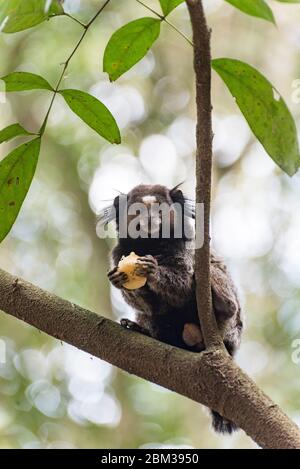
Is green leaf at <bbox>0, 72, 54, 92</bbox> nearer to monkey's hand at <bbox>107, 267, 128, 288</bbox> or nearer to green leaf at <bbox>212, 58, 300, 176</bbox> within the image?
green leaf at <bbox>212, 58, 300, 176</bbox>

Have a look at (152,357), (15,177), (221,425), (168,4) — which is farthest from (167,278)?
(168,4)

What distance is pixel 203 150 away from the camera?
1841mm

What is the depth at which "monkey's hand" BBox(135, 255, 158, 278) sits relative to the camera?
2.78 meters

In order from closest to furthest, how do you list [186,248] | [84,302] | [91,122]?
[91,122] < [186,248] < [84,302]

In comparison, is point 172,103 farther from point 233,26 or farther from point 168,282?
point 168,282

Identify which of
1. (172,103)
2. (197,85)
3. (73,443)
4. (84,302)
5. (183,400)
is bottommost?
(197,85)

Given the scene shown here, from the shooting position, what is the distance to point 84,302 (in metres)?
7.28

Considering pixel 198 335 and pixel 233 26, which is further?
pixel 233 26

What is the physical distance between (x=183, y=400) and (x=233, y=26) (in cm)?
412

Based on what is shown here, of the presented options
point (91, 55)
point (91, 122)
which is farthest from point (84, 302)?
point (91, 122)

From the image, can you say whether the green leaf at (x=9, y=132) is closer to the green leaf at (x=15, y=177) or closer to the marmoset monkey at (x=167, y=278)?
the green leaf at (x=15, y=177)

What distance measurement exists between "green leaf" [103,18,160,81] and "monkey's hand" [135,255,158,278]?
1.02 meters

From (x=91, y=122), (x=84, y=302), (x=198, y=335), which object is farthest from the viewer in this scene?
(x=84, y=302)

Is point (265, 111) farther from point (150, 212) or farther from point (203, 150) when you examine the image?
point (150, 212)
